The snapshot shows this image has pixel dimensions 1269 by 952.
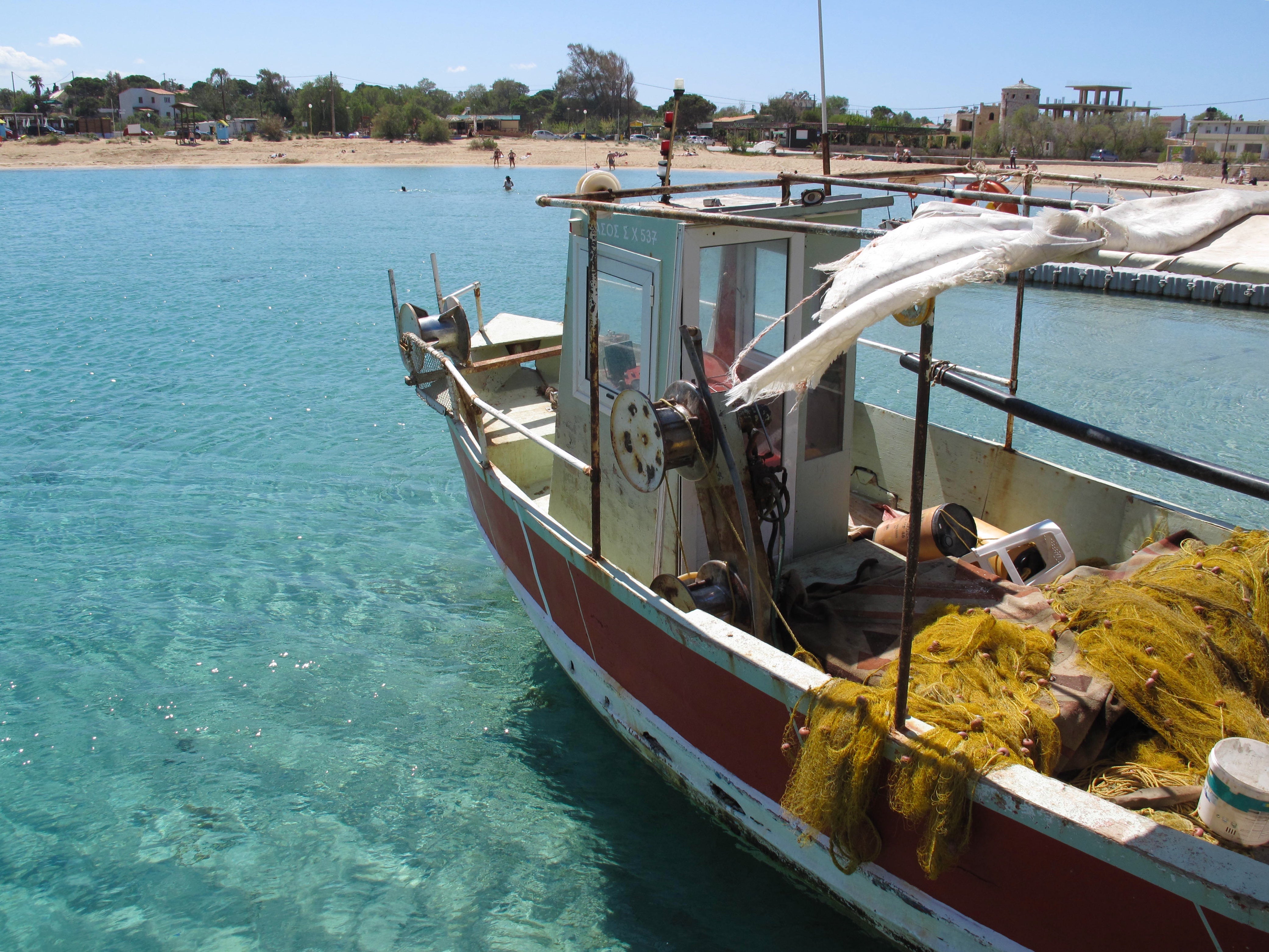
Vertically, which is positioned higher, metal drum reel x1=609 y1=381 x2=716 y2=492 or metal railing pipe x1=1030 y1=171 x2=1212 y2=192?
metal railing pipe x1=1030 y1=171 x2=1212 y2=192

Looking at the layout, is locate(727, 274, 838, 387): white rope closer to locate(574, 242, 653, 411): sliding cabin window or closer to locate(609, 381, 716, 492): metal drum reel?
locate(609, 381, 716, 492): metal drum reel

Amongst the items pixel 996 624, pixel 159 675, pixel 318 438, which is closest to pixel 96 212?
pixel 318 438

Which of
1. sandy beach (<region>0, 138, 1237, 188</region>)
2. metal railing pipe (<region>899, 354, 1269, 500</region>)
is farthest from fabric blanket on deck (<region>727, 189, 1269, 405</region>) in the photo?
sandy beach (<region>0, 138, 1237, 188</region>)

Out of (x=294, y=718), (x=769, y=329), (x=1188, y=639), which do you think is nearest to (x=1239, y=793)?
(x=1188, y=639)

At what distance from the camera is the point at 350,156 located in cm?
8719

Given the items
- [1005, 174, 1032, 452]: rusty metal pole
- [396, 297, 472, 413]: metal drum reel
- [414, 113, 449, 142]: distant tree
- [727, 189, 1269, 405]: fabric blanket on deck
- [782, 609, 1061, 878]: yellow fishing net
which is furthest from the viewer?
[414, 113, 449, 142]: distant tree

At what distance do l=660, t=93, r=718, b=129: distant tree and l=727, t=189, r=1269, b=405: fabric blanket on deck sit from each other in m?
100

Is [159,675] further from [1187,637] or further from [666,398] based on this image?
[1187,637]

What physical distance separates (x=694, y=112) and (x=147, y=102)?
273 ft

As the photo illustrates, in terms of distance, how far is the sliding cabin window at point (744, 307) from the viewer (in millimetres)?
4984

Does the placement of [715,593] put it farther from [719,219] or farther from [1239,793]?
[1239,793]

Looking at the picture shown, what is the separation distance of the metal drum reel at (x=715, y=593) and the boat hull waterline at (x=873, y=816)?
0.10 metres

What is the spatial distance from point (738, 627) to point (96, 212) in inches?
1857

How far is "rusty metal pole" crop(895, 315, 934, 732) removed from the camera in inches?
104
